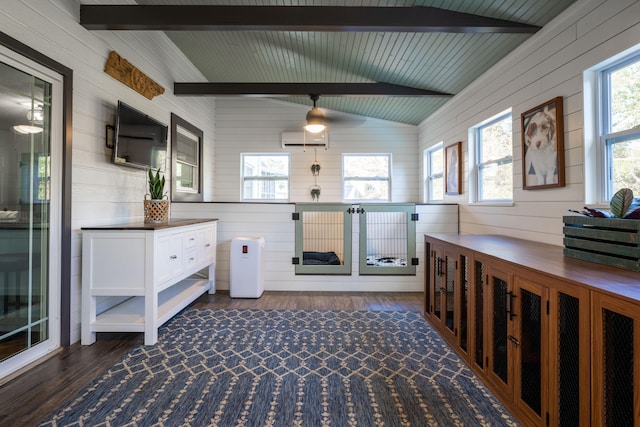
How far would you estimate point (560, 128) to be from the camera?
222 cm

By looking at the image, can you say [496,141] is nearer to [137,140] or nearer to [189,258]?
[189,258]

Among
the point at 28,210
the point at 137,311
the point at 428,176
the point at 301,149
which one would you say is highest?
the point at 301,149

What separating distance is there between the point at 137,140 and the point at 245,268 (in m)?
1.78

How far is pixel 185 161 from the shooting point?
14.4 ft

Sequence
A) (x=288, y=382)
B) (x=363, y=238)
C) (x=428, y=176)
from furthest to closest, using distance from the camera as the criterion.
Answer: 1. (x=428, y=176)
2. (x=363, y=238)
3. (x=288, y=382)

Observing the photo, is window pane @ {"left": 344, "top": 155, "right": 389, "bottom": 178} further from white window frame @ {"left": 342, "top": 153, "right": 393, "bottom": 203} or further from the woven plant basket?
the woven plant basket

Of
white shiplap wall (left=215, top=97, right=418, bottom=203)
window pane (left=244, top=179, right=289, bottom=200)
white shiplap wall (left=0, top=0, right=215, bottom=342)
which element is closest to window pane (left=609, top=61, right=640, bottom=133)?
white shiplap wall (left=215, top=97, right=418, bottom=203)

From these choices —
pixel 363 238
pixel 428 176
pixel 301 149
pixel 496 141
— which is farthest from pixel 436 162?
pixel 301 149

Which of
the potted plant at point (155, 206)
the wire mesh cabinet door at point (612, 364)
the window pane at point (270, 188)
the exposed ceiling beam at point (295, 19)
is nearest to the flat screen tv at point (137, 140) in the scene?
the potted plant at point (155, 206)

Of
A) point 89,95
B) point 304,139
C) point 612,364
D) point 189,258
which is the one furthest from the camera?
point 304,139

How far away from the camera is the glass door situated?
1886 mm

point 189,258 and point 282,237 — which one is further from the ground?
point 282,237

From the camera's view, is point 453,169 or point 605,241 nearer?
point 605,241

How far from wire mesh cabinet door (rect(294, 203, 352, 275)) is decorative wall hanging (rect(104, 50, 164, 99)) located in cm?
212
